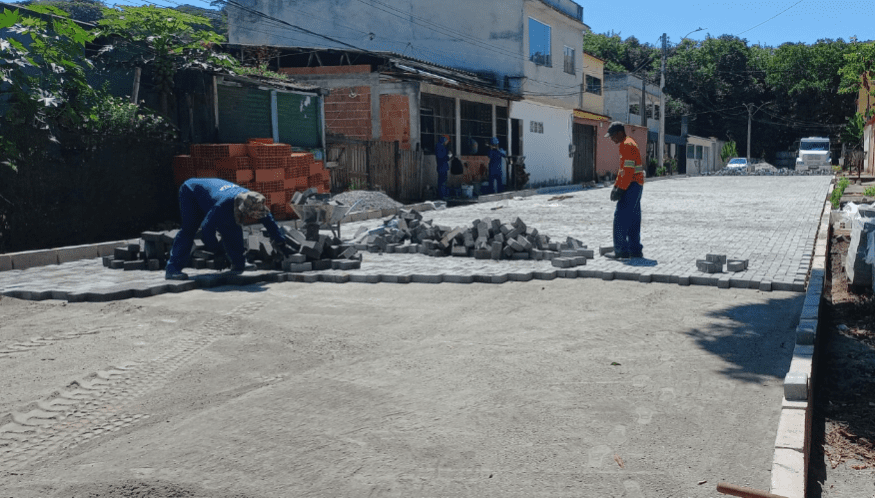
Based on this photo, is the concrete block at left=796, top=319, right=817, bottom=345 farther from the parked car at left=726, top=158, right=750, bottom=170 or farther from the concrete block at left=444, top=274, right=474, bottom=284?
the parked car at left=726, top=158, right=750, bottom=170

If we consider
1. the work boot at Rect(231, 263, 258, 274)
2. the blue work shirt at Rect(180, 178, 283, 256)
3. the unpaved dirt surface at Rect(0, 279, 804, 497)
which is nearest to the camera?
the unpaved dirt surface at Rect(0, 279, 804, 497)

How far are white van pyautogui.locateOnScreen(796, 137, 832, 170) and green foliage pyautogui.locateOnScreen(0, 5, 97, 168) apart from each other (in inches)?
1895

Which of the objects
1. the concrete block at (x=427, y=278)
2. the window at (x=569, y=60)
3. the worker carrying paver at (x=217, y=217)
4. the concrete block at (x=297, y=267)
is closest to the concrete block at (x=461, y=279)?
the concrete block at (x=427, y=278)

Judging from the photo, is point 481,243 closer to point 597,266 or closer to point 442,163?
point 597,266

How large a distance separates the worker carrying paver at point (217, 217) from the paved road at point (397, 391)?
1036 mm

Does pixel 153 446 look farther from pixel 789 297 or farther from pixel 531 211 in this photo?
pixel 531 211

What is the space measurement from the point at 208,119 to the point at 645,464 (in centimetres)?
1323

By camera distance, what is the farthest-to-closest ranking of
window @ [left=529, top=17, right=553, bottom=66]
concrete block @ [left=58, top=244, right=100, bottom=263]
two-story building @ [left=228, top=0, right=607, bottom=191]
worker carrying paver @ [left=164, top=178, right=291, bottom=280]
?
window @ [left=529, top=17, right=553, bottom=66], two-story building @ [left=228, top=0, right=607, bottom=191], concrete block @ [left=58, top=244, right=100, bottom=263], worker carrying paver @ [left=164, top=178, right=291, bottom=280]

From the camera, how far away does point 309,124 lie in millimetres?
18766

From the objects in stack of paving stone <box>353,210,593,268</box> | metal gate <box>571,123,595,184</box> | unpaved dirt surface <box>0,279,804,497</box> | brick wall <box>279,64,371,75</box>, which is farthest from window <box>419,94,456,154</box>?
unpaved dirt surface <box>0,279,804,497</box>

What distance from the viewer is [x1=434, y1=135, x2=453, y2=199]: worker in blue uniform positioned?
22.5 m

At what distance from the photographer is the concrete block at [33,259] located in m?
A: 10.1

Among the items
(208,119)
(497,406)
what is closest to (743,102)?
(208,119)

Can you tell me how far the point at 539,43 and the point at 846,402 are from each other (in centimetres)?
2953
